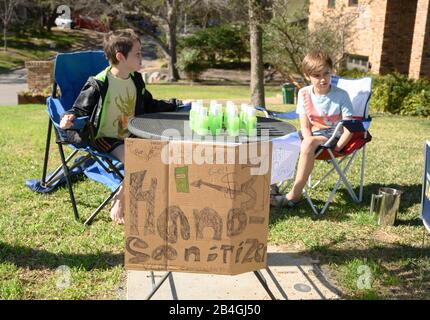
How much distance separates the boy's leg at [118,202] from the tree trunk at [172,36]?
770 inches

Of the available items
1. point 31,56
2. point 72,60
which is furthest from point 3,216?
point 31,56

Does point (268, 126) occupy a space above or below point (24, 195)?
above

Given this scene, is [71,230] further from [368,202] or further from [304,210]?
[368,202]

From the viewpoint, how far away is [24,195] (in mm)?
4113

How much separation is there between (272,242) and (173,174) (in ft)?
4.31

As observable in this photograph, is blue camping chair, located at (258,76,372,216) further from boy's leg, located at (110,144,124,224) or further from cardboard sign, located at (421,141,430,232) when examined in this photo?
boy's leg, located at (110,144,124,224)

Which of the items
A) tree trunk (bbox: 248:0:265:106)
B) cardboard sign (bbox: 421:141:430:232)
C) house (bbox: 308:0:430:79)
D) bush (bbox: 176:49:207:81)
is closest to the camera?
cardboard sign (bbox: 421:141:430:232)

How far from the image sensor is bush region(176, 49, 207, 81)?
2303 cm

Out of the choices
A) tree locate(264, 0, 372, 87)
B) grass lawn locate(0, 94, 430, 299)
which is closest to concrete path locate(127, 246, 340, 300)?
grass lawn locate(0, 94, 430, 299)

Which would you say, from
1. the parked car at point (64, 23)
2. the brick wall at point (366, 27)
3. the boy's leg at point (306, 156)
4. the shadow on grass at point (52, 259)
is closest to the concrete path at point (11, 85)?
the brick wall at point (366, 27)

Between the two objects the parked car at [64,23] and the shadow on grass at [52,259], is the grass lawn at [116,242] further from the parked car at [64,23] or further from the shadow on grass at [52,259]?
the parked car at [64,23]

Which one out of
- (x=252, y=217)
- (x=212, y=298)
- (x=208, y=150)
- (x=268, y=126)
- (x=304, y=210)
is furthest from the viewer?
(x=304, y=210)

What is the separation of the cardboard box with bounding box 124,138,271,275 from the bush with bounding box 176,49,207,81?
21.2 metres

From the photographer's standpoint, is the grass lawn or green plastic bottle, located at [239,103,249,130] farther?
green plastic bottle, located at [239,103,249,130]
